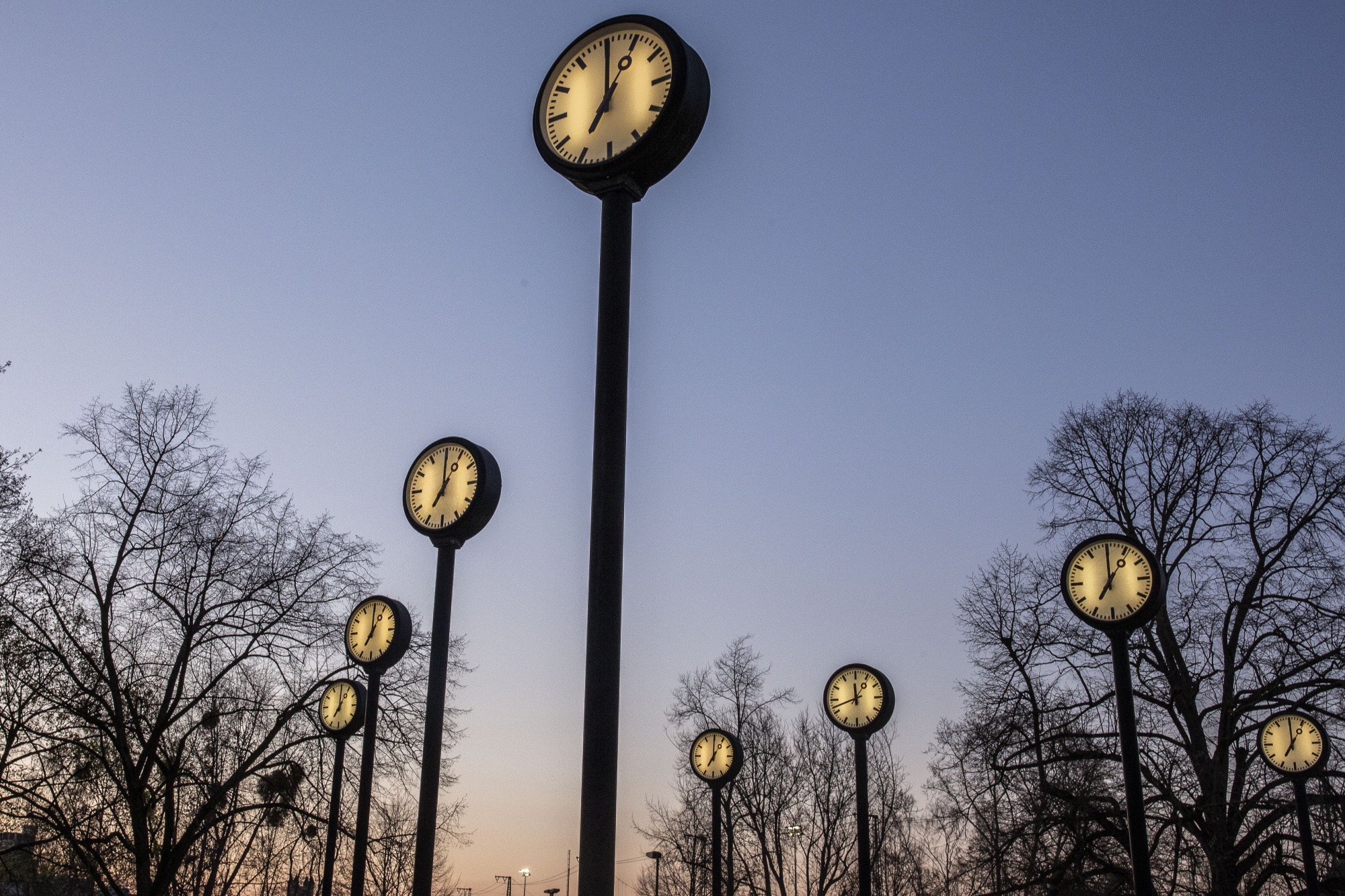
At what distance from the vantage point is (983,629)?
25531 mm

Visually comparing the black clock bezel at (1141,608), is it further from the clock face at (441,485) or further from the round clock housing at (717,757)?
the clock face at (441,485)

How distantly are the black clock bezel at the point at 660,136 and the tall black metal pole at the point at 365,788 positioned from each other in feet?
24.9

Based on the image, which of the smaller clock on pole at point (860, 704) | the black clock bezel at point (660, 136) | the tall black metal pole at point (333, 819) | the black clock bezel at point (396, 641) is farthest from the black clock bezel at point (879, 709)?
the black clock bezel at point (660, 136)

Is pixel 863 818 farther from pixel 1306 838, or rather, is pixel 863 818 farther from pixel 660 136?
pixel 1306 838

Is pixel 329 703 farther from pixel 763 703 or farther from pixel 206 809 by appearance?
pixel 763 703

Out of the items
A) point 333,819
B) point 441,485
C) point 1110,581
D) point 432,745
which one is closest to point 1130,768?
point 1110,581

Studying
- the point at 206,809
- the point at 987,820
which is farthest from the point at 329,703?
the point at 987,820

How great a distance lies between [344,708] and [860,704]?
639cm

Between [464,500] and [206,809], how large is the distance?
53.6 feet

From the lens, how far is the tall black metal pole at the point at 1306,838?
17.1m

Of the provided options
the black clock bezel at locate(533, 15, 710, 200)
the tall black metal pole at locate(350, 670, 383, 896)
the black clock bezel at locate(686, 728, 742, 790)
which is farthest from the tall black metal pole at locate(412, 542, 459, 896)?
the black clock bezel at locate(686, 728, 742, 790)

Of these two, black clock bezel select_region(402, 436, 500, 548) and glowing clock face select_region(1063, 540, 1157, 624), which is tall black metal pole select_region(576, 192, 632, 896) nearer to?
black clock bezel select_region(402, 436, 500, 548)

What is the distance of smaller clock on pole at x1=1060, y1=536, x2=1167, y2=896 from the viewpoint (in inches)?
415

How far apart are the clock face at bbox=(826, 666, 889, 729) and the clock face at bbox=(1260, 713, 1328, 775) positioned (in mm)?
8990
